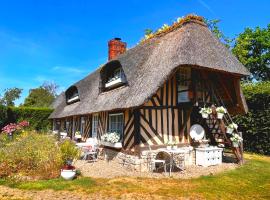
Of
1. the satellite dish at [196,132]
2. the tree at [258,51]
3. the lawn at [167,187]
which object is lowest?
the lawn at [167,187]

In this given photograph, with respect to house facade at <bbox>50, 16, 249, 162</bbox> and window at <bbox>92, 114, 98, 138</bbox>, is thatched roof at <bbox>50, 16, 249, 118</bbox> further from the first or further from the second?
window at <bbox>92, 114, 98, 138</bbox>

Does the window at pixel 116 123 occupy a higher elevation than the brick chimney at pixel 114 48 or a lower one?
lower

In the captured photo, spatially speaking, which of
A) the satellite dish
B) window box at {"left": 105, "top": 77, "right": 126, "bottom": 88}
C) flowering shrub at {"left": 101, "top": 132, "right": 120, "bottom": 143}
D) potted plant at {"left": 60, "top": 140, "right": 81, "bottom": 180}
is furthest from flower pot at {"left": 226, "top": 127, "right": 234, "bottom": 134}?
potted plant at {"left": 60, "top": 140, "right": 81, "bottom": 180}

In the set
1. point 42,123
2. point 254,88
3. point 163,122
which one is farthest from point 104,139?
point 42,123

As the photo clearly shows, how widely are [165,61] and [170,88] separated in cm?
125

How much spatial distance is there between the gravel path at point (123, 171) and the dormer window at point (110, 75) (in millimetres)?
3814

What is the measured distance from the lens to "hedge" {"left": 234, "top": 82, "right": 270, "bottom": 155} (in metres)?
13.2

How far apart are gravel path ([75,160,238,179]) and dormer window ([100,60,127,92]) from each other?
3.81 metres

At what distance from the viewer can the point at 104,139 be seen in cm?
1184

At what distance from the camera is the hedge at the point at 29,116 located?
22.1 meters

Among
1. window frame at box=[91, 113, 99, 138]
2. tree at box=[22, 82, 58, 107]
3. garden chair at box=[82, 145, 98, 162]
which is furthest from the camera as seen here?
tree at box=[22, 82, 58, 107]

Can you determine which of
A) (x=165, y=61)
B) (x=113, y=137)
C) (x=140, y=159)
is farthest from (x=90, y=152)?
(x=165, y=61)

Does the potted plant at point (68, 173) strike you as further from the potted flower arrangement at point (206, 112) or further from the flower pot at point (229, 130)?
the flower pot at point (229, 130)

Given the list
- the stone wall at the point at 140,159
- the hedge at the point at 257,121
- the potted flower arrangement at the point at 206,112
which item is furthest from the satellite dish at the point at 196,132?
the hedge at the point at 257,121
